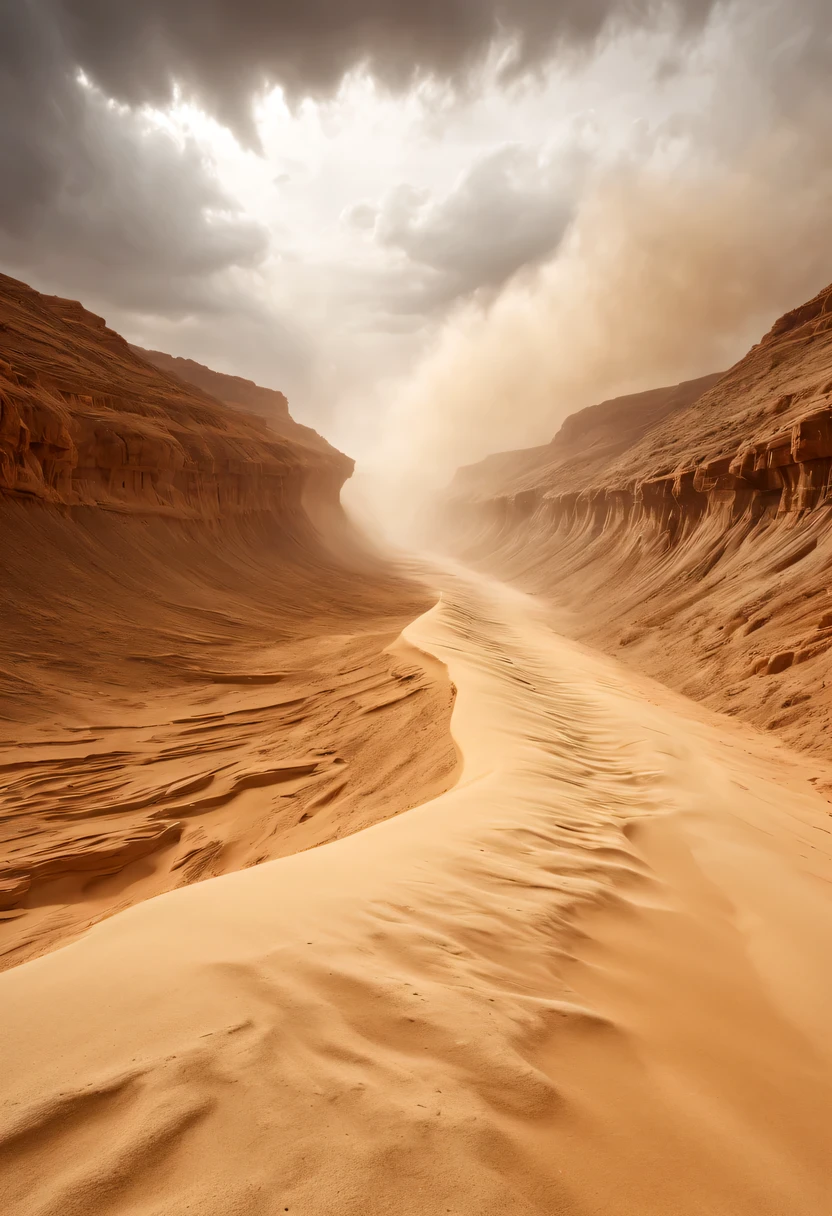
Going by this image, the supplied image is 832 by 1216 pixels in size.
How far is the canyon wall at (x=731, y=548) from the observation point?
34.1ft

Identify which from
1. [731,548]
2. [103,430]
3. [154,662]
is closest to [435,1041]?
[154,662]

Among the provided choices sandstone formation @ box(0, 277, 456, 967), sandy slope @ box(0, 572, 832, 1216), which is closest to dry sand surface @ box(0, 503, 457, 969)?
sandstone formation @ box(0, 277, 456, 967)

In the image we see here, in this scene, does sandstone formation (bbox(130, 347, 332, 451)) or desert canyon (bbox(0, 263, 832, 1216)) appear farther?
sandstone formation (bbox(130, 347, 332, 451))

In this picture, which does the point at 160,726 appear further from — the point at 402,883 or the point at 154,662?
the point at 402,883

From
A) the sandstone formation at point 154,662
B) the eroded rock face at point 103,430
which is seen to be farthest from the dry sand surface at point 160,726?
the eroded rock face at point 103,430

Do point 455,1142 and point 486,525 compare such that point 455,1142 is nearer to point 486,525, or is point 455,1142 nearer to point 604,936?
point 604,936

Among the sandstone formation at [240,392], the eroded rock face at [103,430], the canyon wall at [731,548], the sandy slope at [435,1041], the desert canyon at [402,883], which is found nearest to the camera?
the sandy slope at [435,1041]

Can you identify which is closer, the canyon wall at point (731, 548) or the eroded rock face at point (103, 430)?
the canyon wall at point (731, 548)

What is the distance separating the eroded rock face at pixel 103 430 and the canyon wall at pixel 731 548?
13.1 m

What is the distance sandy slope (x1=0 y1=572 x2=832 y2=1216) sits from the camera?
129 centimetres

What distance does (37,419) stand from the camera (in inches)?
501

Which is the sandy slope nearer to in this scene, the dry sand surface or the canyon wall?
the dry sand surface

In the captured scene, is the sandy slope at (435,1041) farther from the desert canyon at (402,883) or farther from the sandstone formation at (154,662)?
the sandstone formation at (154,662)

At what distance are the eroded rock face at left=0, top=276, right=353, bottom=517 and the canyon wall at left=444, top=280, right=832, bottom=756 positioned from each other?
1306 centimetres
